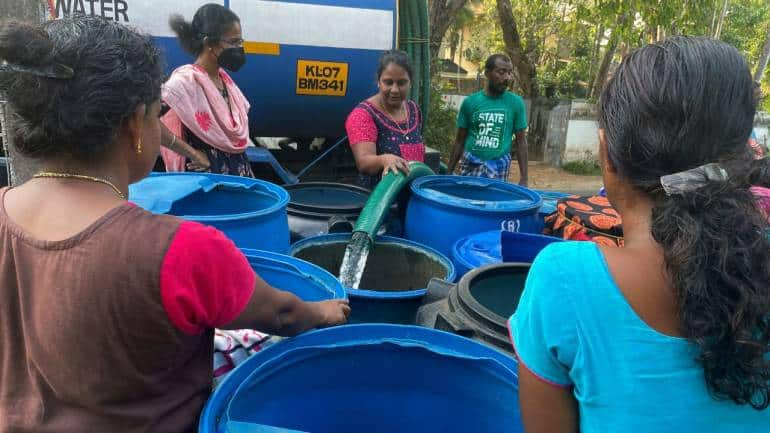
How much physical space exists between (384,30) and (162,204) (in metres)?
2.90

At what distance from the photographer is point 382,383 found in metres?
1.43

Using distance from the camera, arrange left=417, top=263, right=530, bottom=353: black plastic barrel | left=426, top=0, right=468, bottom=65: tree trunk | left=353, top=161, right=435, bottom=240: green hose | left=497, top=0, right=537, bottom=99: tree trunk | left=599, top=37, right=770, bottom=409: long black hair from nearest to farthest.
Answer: left=599, top=37, right=770, bottom=409: long black hair, left=417, top=263, right=530, bottom=353: black plastic barrel, left=353, top=161, right=435, bottom=240: green hose, left=426, top=0, right=468, bottom=65: tree trunk, left=497, top=0, right=537, bottom=99: tree trunk

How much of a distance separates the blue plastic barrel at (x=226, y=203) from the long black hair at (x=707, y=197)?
4.07 feet

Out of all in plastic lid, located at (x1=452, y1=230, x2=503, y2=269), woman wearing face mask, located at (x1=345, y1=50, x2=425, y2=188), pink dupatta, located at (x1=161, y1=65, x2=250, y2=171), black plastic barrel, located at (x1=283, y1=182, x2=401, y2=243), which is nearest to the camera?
plastic lid, located at (x1=452, y1=230, x2=503, y2=269)

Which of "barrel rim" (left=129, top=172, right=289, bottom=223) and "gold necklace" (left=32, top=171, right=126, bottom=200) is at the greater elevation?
"gold necklace" (left=32, top=171, right=126, bottom=200)

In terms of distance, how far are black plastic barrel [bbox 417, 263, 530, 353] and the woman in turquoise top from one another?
610 millimetres

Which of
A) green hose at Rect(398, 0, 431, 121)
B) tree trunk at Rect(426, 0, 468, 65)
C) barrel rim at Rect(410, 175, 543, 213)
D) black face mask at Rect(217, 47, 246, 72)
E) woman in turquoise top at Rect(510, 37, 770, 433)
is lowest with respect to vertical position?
barrel rim at Rect(410, 175, 543, 213)

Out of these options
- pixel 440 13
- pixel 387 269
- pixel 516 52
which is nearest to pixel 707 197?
pixel 387 269

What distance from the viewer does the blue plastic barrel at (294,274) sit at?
5.27 feet

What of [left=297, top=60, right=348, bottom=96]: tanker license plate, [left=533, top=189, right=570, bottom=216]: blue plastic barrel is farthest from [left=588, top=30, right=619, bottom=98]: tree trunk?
[left=533, top=189, right=570, bottom=216]: blue plastic barrel

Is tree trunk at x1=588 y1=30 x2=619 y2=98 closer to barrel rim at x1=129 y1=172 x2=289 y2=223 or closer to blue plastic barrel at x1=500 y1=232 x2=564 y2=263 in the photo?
blue plastic barrel at x1=500 y1=232 x2=564 y2=263

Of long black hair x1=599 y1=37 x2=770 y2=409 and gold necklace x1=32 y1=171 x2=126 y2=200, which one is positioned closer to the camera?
long black hair x1=599 y1=37 x2=770 y2=409

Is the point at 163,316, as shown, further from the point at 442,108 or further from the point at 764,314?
the point at 442,108

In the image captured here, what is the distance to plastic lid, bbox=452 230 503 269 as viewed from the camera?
2160mm
